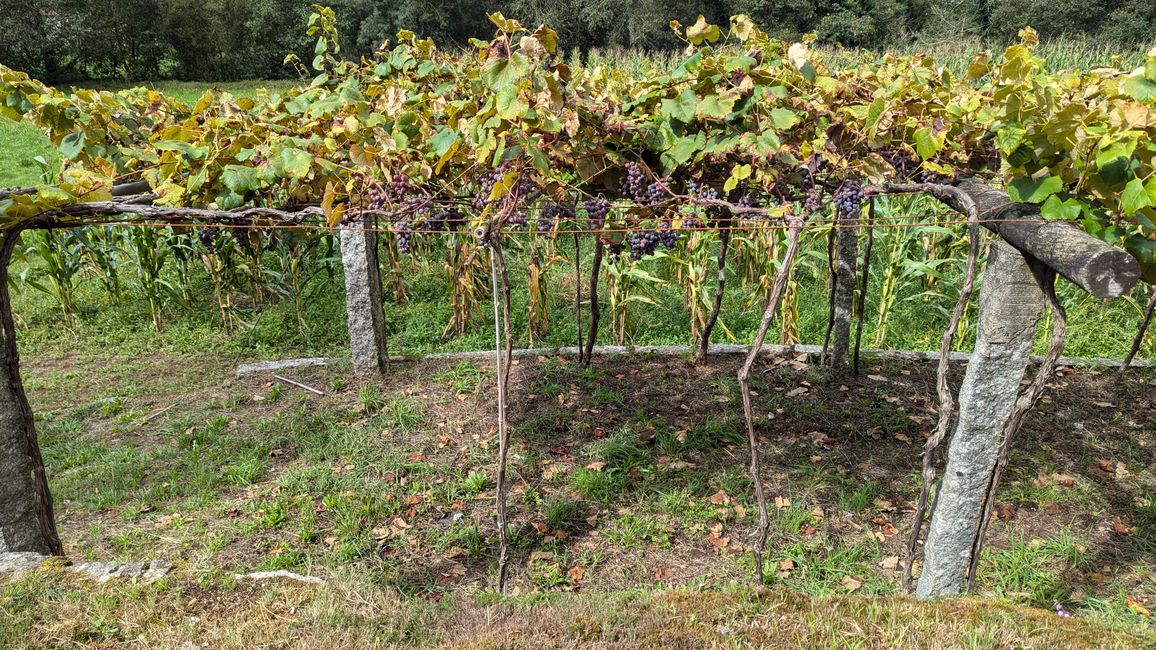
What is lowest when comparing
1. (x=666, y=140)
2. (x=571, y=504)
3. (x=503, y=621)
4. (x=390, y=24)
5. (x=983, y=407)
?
(x=571, y=504)

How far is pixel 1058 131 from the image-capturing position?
2.12 meters

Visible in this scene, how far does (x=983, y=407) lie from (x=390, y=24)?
33748 millimetres

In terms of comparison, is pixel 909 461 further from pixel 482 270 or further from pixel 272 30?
pixel 272 30

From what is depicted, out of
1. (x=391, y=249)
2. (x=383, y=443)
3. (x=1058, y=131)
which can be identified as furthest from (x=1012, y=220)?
(x=391, y=249)

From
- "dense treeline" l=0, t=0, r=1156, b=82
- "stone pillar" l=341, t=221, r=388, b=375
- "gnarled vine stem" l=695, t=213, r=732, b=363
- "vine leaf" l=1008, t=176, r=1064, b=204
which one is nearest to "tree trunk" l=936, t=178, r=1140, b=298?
"vine leaf" l=1008, t=176, r=1064, b=204

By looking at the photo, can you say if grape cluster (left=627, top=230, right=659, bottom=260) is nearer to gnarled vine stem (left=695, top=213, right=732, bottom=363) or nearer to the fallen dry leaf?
gnarled vine stem (left=695, top=213, right=732, bottom=363)

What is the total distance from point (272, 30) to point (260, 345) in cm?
2712

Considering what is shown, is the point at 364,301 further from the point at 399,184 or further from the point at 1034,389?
the point at 1034,389

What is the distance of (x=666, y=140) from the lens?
2789mm

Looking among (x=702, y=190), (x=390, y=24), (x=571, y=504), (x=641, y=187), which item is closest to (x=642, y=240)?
(x=641, y=187)

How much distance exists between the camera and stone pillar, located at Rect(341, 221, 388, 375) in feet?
14.8

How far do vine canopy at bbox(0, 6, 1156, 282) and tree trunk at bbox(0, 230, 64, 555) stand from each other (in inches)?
16.2

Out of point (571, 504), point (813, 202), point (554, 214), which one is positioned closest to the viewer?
point (813, 202)

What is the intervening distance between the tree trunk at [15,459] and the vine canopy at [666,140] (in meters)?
0.41
